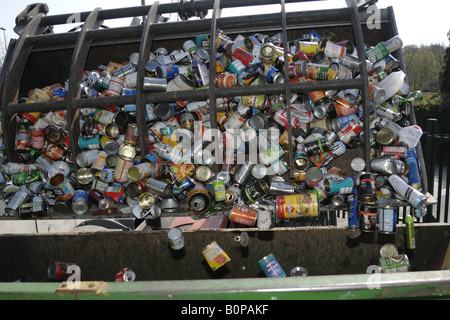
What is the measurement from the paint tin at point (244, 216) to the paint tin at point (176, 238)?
426 millimetres

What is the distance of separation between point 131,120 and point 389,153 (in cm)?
243

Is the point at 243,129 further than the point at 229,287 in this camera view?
Yes

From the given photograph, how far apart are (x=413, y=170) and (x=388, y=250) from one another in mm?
851

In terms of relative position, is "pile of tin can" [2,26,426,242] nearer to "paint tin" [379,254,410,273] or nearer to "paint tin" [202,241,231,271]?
"paint tin" [202,241,231,271]

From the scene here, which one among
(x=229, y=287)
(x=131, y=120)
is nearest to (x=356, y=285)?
(x=229, y=287)

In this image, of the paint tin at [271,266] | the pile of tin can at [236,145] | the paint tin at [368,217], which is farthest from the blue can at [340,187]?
the paint tin at [271,266]

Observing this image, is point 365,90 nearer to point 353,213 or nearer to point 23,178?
point 353,213

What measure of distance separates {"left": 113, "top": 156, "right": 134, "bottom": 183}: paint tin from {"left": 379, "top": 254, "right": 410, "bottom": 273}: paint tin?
2161 mm

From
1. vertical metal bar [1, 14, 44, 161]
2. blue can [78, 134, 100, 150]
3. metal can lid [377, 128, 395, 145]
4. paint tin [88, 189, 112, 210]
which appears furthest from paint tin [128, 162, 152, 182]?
metal can lid [377, 128, 395, 145]

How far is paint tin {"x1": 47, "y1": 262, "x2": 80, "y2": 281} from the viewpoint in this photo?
243cm

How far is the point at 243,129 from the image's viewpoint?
2.95 meters
